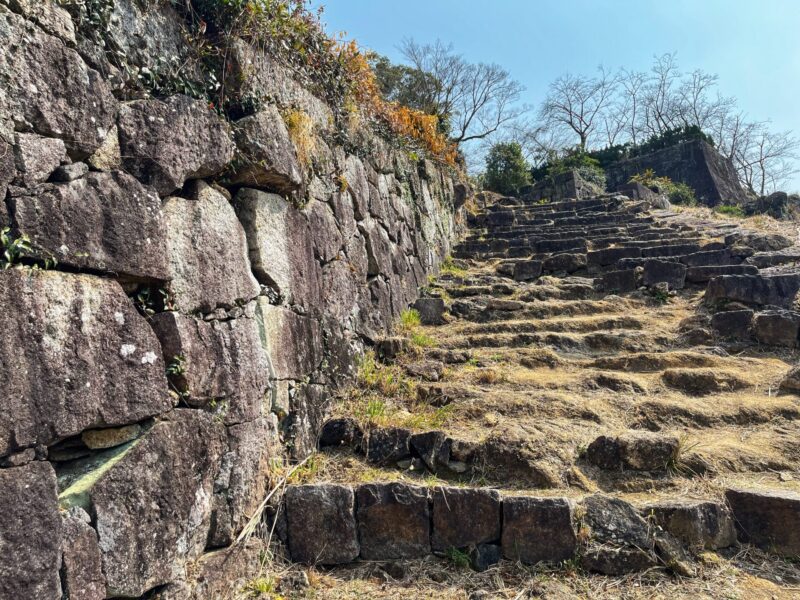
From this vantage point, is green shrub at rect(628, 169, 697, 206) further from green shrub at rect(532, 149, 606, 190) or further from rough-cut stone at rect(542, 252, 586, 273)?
rough-cut stone at rect(542, 252, 586, 273)

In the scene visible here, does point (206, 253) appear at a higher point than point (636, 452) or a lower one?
Result: higher

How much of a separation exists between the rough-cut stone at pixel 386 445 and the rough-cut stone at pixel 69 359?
1.51 metres

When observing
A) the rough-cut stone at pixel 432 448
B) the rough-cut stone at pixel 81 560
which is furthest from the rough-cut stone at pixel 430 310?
the rough-cut stone at pixel 81 560

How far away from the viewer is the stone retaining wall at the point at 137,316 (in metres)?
1.87

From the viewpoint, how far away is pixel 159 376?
2.35 meters

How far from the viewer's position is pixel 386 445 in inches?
139

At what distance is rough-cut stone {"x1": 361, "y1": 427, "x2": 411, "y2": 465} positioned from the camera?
11.5 ft

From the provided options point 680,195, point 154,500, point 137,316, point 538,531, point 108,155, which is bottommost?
point 538,531

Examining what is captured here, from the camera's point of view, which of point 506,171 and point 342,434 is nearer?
point 342,434

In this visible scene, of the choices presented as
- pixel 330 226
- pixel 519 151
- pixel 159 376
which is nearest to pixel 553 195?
pixel 519 151

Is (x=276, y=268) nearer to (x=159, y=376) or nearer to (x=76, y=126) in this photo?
(x=159, y=376)

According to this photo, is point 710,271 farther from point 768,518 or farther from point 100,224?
point 100,224

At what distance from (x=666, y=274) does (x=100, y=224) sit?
610 cm

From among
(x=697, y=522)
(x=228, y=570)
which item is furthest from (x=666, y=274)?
(x=228, y=570)
